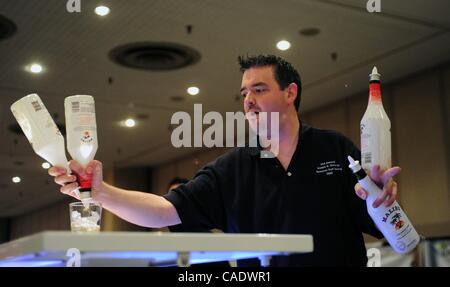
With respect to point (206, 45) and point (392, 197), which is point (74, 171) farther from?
point (206, 45)

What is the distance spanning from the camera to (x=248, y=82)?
1.87 metres

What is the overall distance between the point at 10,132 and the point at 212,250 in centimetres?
815

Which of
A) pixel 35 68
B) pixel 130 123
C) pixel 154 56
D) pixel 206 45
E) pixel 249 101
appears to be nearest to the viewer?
pixel 249 101

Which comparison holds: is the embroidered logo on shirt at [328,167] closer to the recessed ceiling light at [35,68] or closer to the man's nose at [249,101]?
the man's nose at [249,101]

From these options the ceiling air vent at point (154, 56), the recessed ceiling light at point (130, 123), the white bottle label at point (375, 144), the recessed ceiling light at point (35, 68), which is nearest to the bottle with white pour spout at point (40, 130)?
the white bottle label at point (375, 144)

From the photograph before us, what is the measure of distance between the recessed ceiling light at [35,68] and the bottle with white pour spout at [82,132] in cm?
510

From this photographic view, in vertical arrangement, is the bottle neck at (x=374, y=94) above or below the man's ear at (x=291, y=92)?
below

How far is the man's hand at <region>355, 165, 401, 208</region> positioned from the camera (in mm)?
1365

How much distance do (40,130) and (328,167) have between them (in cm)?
83

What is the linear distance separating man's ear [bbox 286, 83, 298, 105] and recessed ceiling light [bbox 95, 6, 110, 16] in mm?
3184

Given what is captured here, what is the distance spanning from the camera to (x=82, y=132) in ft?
4.08

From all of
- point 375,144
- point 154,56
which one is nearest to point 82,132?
point 375,144

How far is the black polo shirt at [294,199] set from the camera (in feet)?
5.48

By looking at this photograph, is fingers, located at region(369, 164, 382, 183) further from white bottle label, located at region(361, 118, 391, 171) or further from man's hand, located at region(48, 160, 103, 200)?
man's hand, located at region(48, 160, 103, 200)
